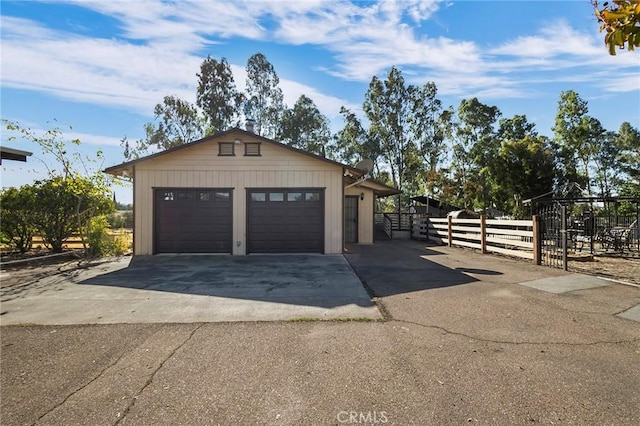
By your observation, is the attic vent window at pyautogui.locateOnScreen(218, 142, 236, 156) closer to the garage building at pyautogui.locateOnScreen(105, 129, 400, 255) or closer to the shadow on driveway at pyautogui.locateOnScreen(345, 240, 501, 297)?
the garage building at pyautogui.locateOnScreen(105, 129, 400, 255)

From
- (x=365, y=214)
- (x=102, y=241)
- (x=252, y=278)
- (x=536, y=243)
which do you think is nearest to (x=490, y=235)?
(x=536, y=243)

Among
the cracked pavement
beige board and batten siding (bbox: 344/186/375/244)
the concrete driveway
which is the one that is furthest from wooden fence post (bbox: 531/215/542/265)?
beige board and batten siding (bbox: 344/186/375/244)

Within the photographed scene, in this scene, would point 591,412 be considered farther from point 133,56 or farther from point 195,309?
point 133,56

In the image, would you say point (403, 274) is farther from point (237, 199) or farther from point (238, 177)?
point (238, 177)

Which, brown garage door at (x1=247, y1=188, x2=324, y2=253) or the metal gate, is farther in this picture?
brown garage door at (x1=247, y1=188, x2=324, y2=253)

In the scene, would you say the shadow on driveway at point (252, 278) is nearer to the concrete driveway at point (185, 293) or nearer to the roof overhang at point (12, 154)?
the concrete driveway at point (185, 293)

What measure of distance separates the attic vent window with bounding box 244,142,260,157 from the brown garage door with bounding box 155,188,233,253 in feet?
4.64

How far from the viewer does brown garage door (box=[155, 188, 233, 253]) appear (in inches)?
438

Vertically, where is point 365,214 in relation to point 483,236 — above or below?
above

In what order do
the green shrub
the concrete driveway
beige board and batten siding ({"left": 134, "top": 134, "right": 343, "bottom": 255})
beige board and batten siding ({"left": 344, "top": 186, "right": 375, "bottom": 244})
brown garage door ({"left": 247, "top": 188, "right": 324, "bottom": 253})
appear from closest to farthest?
the concrete driveway < beige board and batten siding ({"left": 134, "top": 134, "right": 343, "bottom": 255}) < brown garage door ({"left": 247, "top": 188, "right": 324, "bottom": 253}) < the green shrub < beige board and batten siding ({"left": 344, "top": 186, "right": 375, "bottom": 244})

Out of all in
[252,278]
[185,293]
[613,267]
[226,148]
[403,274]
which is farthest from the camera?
[226,148]

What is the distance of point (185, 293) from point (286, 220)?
5.61 metres

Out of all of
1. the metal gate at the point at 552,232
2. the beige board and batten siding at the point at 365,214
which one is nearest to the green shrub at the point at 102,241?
the beige board and batten siding at the point at 365,214

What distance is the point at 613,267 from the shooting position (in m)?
8.55
